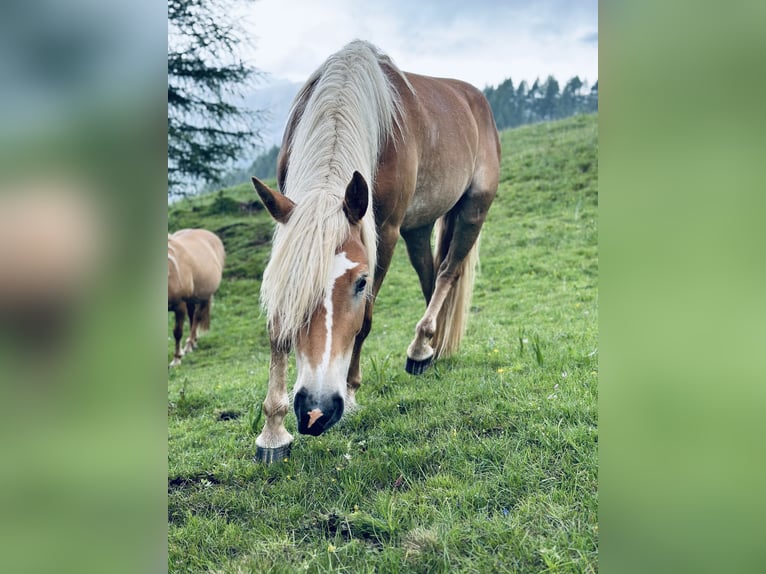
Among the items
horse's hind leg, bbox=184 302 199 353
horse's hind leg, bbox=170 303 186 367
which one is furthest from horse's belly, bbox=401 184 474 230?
horse's hind leg, bbox=184 302 199 353

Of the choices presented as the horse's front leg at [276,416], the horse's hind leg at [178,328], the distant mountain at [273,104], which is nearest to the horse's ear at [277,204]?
the horse's front leg at [276,416]

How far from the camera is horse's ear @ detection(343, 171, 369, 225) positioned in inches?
83.4

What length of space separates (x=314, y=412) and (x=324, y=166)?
1.14 meters

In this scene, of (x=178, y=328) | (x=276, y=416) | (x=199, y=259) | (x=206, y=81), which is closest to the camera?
(x=276, y=416)

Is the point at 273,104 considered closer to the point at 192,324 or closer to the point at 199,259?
the point at 199,259

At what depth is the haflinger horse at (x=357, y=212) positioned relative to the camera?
198 cm

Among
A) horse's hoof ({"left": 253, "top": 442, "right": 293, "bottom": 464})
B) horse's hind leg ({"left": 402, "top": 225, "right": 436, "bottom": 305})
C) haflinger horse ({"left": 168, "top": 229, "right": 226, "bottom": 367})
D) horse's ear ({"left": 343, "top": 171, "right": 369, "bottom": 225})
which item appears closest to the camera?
horse's ear ({"left": 343, "top": 171, "right": 369, "bottom": 225})

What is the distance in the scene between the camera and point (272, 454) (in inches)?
91.3

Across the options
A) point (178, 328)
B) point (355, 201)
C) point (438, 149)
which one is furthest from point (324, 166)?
point (178, 328)

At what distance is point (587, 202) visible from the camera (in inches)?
316

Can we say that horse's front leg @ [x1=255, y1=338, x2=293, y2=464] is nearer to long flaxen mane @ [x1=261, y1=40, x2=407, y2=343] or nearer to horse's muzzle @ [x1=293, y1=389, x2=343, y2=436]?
long flaxen mane @ [x1=261, y1=40, x2=407, y2=343]

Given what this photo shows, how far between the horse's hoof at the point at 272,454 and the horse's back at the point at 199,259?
4299 mm

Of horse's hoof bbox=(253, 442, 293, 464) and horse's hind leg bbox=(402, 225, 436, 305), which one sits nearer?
Answer: horse's hoof bbox=(253, 442, 293, 464)
